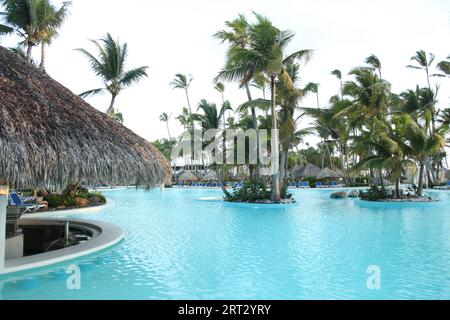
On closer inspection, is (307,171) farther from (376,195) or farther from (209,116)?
(209,116)

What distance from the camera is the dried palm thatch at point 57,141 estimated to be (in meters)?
4.28

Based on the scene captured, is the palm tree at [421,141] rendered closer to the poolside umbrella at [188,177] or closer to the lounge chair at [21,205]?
the lounge chair at [21,205]

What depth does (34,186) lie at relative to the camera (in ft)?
15.0

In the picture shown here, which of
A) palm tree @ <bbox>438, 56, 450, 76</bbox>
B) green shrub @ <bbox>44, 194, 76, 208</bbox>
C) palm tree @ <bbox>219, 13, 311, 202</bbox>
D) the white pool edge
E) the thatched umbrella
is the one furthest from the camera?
the thatched umbrella

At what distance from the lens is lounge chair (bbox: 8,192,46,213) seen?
10.3 meters

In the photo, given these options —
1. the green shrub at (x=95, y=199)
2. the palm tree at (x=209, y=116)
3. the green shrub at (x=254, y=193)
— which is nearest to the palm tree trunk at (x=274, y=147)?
the green shrub at (x=254, y=193)

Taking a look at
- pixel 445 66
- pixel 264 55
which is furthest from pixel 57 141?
pixel 445 66

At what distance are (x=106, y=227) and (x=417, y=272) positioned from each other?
6387mm

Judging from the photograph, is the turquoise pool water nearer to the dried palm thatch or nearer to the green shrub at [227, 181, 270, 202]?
the dried palm thatch

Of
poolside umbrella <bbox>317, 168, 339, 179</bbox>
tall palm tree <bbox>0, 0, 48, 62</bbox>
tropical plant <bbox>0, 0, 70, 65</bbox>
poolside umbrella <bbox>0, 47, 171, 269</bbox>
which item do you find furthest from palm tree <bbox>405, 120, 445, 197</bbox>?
tall palm tree <bbox>0, 0, 48, 62</bbox>

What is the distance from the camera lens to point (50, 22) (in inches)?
592

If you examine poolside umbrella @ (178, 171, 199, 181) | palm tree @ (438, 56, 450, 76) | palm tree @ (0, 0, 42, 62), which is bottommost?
poolside umbrella @ (178, 171, 199, 181)
